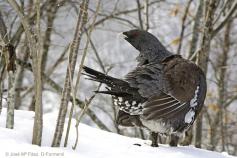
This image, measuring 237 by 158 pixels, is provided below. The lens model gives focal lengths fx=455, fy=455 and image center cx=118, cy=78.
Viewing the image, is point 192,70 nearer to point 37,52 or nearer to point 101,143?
point 101,143

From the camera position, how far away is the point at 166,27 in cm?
1195

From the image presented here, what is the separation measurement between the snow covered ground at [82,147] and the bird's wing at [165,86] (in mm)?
351

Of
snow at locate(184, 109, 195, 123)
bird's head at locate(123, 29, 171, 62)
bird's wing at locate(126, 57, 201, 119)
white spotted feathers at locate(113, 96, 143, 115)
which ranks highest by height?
bird's head at locate(123, 29, 171, 62)

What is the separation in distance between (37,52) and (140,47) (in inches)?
72.1

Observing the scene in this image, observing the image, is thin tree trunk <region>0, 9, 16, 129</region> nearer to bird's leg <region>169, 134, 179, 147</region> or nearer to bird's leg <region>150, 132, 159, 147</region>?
bird's leg <region>150, 132, 159, 147</region>

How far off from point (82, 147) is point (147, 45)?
5.63ft

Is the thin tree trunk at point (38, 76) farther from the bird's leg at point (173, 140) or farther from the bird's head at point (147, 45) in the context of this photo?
the bird's head at point (147, 45)

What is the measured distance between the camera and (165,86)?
4.09 metres

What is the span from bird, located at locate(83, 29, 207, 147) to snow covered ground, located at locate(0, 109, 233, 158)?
27 centimetres

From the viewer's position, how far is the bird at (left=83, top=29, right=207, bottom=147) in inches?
155

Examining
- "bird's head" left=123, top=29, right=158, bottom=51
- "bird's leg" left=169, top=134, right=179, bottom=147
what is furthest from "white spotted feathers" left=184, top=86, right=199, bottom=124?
"bird's head" left=123, top=29, right=158, bottom=51

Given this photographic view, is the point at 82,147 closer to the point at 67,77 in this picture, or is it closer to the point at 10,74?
the point at 67,77

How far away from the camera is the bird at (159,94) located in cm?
394

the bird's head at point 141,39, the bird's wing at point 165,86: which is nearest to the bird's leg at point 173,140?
the bird's wing at point 165,86
